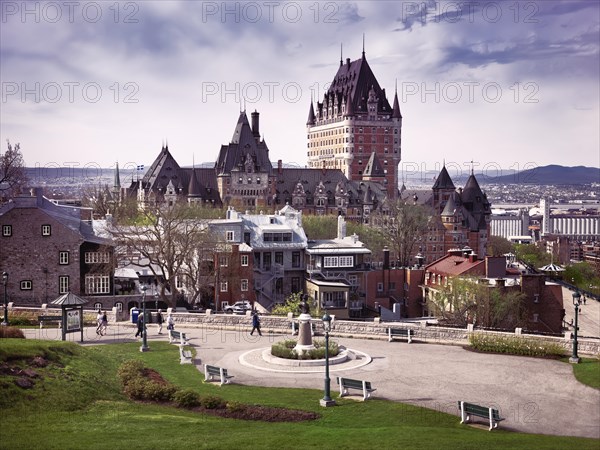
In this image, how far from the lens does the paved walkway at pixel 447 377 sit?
889 inches

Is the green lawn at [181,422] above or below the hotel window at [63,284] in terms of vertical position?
below

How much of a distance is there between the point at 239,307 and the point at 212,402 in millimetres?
29199

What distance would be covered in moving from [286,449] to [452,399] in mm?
8380

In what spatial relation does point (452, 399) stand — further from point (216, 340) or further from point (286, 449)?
point (216, 340)

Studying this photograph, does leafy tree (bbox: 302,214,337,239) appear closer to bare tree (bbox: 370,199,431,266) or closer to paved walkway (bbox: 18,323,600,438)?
bare tree (bbox: 370,199,431,266)

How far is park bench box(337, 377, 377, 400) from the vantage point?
24.6 meters

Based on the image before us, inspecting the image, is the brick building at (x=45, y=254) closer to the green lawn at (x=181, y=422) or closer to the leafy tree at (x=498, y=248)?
the green lawn at (x=181, y=422)

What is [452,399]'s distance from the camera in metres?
24.4

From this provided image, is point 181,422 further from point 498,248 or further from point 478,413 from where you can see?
point 498,248

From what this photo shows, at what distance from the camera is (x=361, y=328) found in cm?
→ 3647

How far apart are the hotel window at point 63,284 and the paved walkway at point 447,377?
1341 cm

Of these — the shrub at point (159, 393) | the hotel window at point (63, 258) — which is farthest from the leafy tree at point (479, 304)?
the hotel window at point (63, 258)

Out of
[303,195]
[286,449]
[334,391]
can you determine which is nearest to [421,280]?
[334,391]

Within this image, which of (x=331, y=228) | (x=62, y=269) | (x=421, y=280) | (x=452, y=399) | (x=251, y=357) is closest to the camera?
(x=452, y=399)
